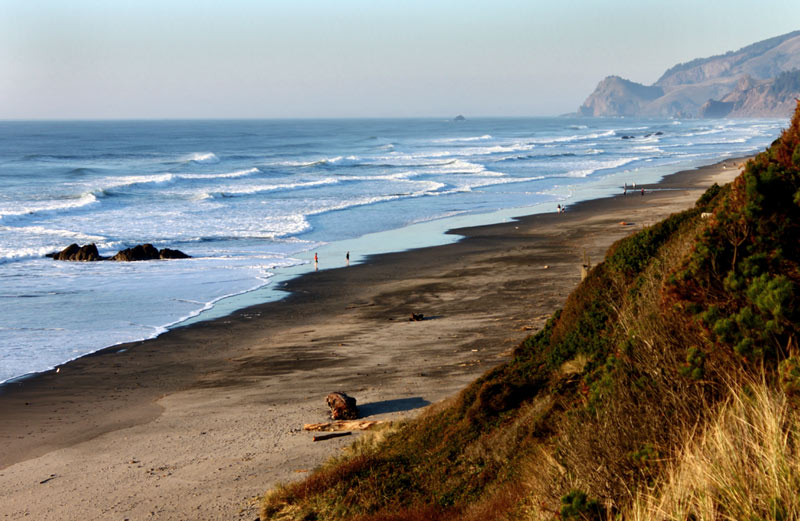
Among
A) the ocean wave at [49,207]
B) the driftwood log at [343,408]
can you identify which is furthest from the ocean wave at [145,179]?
the driftwood log at [343,408]

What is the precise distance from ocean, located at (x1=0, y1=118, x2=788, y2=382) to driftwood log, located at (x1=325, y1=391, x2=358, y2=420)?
27.4ft

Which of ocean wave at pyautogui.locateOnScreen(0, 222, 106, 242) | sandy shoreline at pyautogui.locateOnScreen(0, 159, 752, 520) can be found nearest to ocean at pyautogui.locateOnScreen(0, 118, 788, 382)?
ocean wave at pyautogui.locateOnScreen(0, 222, 106, 242)

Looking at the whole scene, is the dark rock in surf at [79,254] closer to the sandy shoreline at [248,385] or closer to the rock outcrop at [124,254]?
the rock outcrop at [124,254]

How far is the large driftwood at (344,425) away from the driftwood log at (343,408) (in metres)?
0.23

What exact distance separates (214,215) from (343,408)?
3474 cm

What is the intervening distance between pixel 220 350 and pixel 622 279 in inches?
449

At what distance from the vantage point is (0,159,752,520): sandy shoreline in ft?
35.0

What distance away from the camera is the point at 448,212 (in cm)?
4466

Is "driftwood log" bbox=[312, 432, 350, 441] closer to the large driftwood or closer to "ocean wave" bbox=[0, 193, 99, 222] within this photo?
the large driftwood

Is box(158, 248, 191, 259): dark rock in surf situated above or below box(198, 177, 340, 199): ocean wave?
below

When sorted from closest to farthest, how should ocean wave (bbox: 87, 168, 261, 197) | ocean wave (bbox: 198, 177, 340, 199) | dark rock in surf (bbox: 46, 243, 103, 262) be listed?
1. dark rock in surf (bbox: 46, 243, 103, 262)
2. ocean wave (bbox: 198, 177, 340, 199)
3. ocean wave (bbox: 87, 168, 261, 197)

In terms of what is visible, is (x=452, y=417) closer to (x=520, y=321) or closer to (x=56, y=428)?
(x=56, y=428)

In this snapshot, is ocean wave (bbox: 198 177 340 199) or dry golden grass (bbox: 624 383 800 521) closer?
dry golden grass (bbox: 624 383 800 521)

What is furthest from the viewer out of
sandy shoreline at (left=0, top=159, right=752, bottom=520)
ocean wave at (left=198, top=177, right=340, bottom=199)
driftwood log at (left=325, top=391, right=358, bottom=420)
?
ocean wave at (left=198, top=177, right=340, bottom=199)
